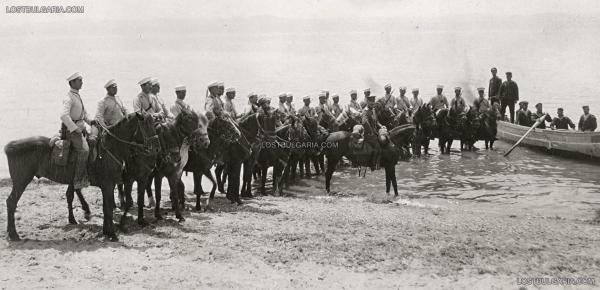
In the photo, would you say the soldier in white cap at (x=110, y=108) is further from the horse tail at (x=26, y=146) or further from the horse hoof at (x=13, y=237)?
the horse hoof at (x=13, y=237)

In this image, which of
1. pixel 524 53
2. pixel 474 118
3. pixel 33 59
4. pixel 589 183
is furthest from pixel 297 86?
pixel 524 53

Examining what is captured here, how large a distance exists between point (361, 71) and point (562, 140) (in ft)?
114

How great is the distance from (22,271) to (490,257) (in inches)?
273

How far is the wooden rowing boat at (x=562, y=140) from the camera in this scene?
20234 mm

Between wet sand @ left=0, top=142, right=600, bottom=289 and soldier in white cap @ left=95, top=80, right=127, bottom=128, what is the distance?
6.70 ft

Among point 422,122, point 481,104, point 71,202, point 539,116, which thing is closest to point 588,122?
point 539,116

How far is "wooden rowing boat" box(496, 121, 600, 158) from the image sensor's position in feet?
66.4

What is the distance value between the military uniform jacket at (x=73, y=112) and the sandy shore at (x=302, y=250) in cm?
197

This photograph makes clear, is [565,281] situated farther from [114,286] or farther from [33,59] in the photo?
[33,59]

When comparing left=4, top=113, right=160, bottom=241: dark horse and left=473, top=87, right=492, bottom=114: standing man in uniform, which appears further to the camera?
left=473, top=87, right=492, bottom=114: standing man in uniform

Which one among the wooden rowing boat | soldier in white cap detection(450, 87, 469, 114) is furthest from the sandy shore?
soldier in white cap detection(450, 87, 469, 114)

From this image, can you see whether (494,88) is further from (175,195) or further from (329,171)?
(175,195)

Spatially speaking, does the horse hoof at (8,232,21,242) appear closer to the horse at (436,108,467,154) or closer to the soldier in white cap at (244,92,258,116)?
the soldier in white cap at (244,92,258,116)

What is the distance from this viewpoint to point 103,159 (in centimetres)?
932
